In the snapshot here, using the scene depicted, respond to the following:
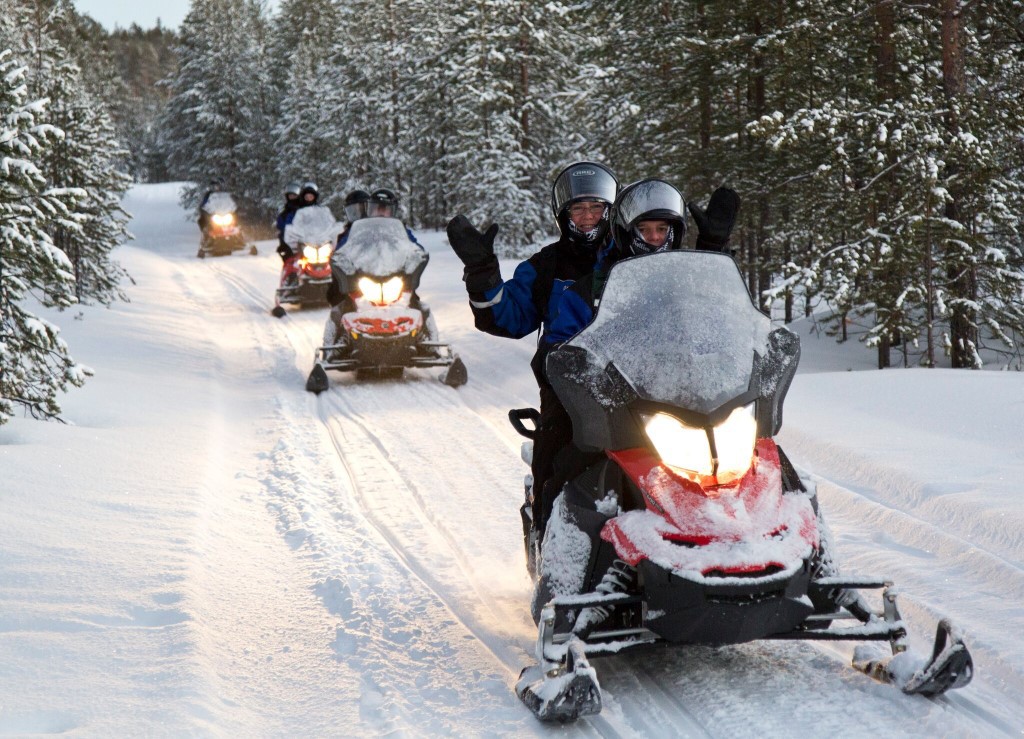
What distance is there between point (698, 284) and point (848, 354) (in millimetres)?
11554

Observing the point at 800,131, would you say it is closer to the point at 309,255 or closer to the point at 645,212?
the point at 645,212

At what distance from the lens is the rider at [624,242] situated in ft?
14.2

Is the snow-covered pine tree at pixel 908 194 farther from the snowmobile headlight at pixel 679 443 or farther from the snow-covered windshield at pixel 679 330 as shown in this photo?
the snowmobile headlight at pixel 679 443

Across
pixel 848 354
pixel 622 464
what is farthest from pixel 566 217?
pixel 848 354

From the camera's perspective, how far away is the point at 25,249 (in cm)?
739

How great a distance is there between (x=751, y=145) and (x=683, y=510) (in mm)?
12060

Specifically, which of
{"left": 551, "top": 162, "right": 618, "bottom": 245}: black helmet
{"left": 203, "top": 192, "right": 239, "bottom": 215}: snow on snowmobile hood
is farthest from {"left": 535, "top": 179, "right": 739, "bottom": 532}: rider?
{"left": 203, "top": 192, "right": 239, "bottom": 215}: snow on snowmobile hood

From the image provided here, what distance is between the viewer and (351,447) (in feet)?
27.2

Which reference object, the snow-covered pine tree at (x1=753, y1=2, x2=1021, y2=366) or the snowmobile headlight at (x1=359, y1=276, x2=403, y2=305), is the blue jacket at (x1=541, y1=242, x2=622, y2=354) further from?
the snowmobile headlight at (x1=359, y1=276, x2=403, y2=305)

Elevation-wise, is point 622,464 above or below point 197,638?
Answer: above

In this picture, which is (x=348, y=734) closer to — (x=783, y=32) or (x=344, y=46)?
(x=783, y=32)

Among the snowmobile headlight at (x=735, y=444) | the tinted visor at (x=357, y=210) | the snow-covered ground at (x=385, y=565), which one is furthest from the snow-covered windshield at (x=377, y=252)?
the snowmobile headlight at (x=735, y=444)

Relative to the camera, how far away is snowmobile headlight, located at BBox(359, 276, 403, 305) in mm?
11352

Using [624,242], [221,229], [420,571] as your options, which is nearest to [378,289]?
[420,571]
